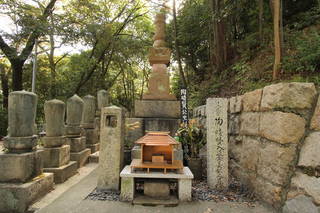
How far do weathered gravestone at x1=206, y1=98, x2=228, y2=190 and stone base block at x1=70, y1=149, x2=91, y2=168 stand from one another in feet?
12.6

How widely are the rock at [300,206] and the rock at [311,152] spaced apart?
0.48 meters

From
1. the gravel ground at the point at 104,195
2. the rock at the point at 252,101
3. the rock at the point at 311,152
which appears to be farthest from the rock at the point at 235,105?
the gravel ground at the point at 104,195

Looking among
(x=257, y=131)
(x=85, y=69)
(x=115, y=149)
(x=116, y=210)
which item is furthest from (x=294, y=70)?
(x=85, y=69)

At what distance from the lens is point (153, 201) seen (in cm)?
298

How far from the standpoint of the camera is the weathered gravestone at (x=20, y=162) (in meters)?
2.86

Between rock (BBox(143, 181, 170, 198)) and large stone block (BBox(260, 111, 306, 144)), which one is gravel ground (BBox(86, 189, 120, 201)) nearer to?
rock (BBox(143, 181, 170, 198))

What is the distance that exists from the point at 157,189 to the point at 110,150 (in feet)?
3.96

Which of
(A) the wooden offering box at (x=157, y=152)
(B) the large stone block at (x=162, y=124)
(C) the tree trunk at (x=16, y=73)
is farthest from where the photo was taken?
(C) the tree trunk at (x=16, y=73)

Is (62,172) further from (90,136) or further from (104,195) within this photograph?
(90,136)

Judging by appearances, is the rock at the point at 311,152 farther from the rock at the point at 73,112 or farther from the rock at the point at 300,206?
the rock at the point at 73,112

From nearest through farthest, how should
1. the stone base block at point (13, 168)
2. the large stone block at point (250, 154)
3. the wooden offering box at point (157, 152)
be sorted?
the stone base block at point (13, 168)
the wooden offering box at point (157, 152)
the large stone block at point (250, 154)

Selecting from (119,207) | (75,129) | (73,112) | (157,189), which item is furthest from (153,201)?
(73,112)

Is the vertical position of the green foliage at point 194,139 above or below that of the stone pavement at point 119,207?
above

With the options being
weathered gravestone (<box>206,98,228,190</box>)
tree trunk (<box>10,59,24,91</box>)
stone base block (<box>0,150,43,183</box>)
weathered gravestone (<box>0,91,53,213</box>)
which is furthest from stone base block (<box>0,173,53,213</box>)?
tree trunk (<box>10,59,24,91</box>)
